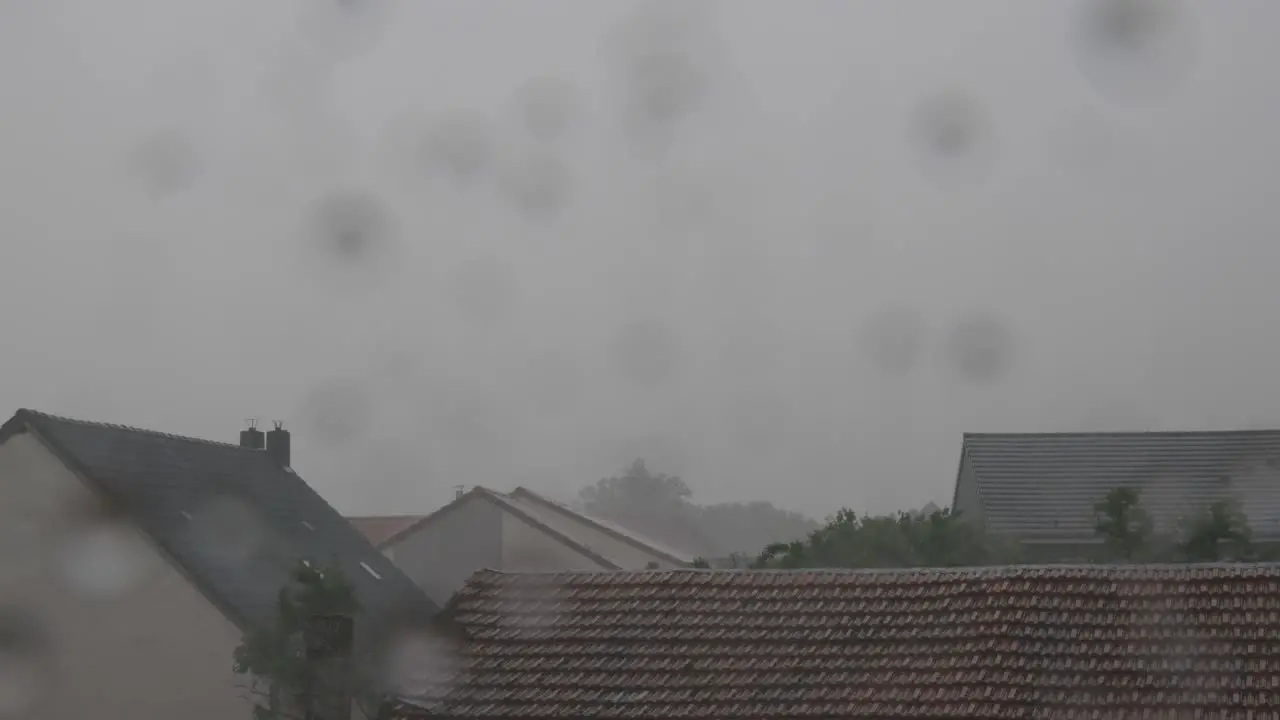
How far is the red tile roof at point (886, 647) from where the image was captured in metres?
15.9

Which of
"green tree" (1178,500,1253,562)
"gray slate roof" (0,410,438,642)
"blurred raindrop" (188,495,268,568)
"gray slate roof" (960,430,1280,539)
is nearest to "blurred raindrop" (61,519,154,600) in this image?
"gray slate roof" (0,410,438,642)

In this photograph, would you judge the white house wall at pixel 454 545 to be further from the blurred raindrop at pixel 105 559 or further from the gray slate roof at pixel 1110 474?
the blurred raindrop at pixel 105 559

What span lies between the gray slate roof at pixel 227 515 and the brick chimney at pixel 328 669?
5.82ft

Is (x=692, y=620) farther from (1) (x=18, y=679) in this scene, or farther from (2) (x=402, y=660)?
(1) (x=18, y=679)

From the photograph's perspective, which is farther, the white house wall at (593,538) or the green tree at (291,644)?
the white house wall at (593,538)

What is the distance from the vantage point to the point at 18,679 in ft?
67.3

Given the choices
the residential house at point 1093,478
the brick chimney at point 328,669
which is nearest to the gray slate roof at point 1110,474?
the residential house at point 1093,478

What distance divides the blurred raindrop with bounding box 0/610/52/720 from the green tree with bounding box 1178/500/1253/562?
1744cm

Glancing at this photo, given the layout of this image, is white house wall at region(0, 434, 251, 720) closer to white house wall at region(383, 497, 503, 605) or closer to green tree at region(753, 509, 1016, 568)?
green tree at region(753, 509, 1016, 568)

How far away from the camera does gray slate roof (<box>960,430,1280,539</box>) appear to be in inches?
1190

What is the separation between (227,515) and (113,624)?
3452 mm

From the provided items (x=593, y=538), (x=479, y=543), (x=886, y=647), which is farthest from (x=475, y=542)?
(x=886, y=647)

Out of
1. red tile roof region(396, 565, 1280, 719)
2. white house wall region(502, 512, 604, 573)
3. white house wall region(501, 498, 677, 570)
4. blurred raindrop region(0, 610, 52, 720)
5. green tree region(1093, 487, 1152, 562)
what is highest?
white house wall region(501, 498, 677, 570)

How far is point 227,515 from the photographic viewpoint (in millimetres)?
23547
